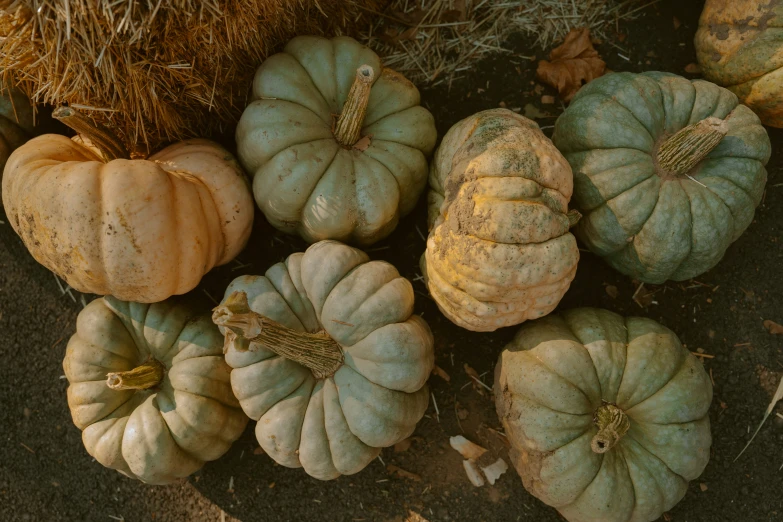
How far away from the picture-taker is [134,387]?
2830 millimetres

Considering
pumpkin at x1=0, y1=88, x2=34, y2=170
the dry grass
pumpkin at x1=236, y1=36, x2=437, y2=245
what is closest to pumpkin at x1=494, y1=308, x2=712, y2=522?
pumpkin at x1=236, y1=36, x2=437, y2=245

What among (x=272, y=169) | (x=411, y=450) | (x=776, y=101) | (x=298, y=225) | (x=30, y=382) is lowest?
(x=411, y=450)

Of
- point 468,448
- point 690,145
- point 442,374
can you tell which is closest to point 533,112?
point 690,145

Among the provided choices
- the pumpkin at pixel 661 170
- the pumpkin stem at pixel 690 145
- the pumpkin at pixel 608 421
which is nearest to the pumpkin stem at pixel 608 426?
the pumpkin at pixel 608 421

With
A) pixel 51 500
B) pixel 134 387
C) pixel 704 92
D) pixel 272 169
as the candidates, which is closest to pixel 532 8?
pixel 704 92

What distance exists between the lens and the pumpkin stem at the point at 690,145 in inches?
103

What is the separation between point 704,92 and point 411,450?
2502mm

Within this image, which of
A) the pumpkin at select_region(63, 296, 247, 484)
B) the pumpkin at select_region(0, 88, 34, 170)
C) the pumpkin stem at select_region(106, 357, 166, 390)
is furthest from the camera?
the pumpkin at select_region(0, 88, 34, 170)

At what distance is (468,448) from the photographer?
3.46m

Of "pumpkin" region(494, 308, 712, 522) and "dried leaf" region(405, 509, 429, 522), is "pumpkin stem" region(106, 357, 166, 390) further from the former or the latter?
"pumpkin" region(494, 308, 712, 522)

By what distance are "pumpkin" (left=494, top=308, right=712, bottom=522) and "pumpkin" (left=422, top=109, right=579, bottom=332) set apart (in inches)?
12.9

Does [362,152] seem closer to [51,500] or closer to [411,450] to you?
[411,450]

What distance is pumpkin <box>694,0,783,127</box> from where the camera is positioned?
3.05m

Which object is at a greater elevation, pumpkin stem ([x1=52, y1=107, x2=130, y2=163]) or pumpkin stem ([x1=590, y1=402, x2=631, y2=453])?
pumpkin stem ([x1=52, y1=107, x2=130, y2=163])
